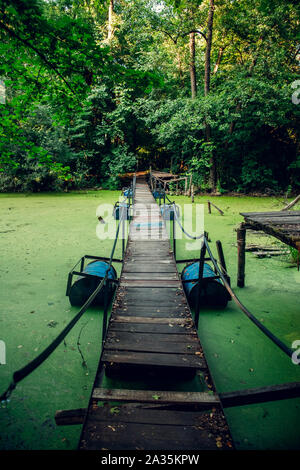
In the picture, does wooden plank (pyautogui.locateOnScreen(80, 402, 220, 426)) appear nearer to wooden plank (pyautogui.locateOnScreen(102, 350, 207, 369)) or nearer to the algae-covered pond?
wooden plank (pyautogui.locateOnScreen(102, 350, 207, 369))

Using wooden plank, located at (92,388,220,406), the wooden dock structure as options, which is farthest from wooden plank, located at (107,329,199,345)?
the wooden dock structure

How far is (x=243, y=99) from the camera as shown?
36.4 feet

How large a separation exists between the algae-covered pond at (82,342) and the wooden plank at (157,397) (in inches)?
17.7

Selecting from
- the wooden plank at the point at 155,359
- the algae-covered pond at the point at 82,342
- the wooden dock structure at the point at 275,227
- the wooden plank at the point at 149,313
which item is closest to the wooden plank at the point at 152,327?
the wooden plank at the point at 149,313

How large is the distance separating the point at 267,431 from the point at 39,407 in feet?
5.74

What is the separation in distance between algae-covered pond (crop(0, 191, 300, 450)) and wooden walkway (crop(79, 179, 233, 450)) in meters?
0.44

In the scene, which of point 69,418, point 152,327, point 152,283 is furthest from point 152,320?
point 69,418

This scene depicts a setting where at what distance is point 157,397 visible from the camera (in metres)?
1.59

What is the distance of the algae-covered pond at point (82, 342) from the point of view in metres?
1.77

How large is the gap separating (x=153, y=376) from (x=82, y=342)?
3.32 ft

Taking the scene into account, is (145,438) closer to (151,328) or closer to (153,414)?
(153,414)

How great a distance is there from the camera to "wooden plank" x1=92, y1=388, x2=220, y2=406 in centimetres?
155
